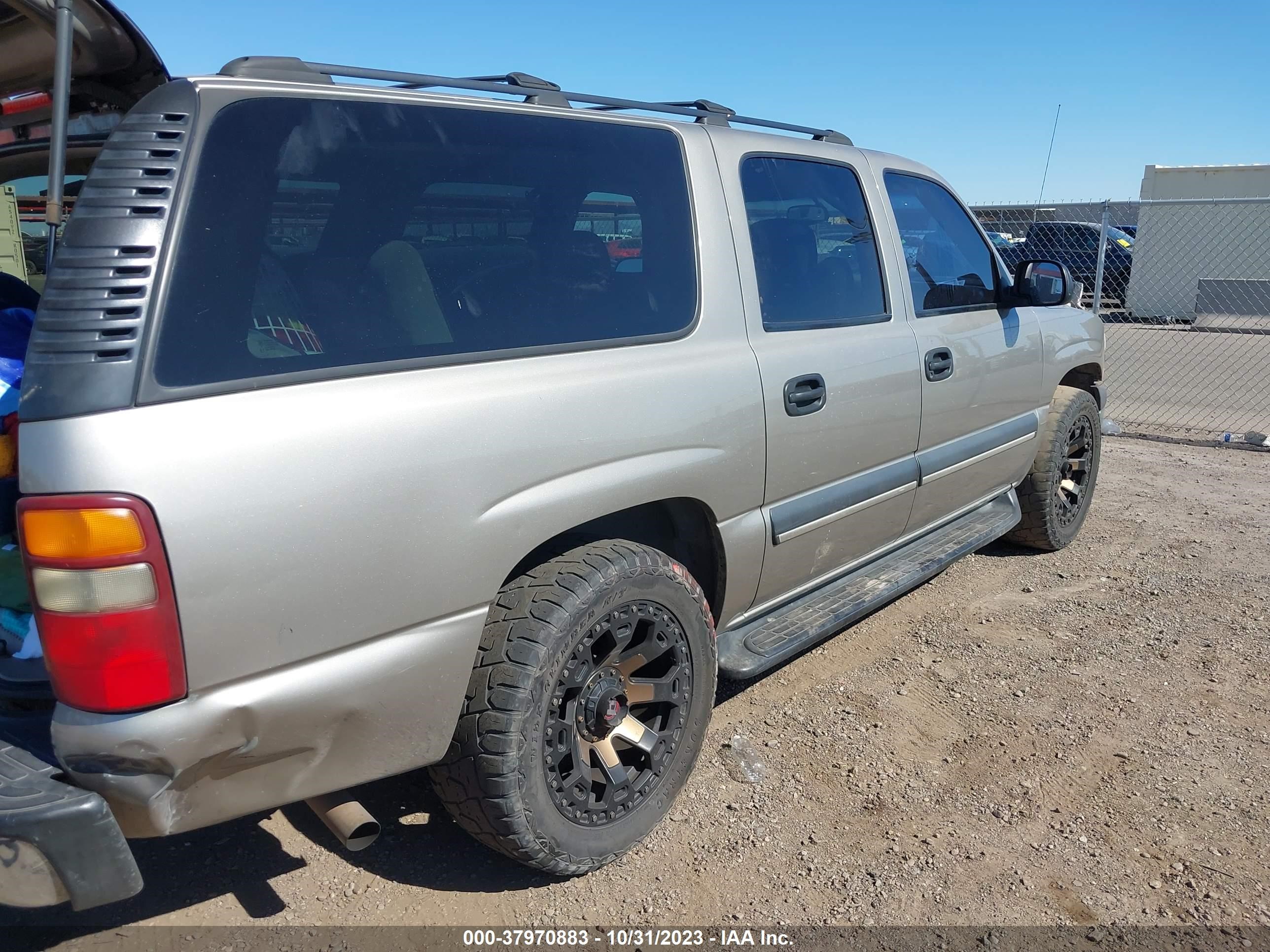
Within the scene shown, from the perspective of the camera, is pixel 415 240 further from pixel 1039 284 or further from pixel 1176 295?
pixel 1176 295

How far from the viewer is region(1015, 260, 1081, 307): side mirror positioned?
4258 millimetres

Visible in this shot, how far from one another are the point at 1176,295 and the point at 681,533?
52.3 ft

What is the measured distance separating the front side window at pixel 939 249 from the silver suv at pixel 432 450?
0.40 meters

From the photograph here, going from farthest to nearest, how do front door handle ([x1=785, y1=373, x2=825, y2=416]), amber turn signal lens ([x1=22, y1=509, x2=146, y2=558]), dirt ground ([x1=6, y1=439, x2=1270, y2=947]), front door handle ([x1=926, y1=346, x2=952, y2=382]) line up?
front door handle ([x1=926, y1=346, x2=952, y2=382])
front door handle ([x1=785, y1=373, x2=825, y2=416])
dirt ground ([x1=6, y1=439, x2=1270, y2=947])
amber turn signal lens ([x1=22, y1=509, x2=146, y2=558])

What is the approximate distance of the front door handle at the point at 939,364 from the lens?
3.67 m

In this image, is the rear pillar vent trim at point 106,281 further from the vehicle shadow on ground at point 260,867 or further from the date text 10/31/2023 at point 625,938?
the date text 10/31/2023 at point 625,938

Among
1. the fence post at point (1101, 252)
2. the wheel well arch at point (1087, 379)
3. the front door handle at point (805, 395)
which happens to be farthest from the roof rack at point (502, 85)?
the fence post at point (1101, 252)

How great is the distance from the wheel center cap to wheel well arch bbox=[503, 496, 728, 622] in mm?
374

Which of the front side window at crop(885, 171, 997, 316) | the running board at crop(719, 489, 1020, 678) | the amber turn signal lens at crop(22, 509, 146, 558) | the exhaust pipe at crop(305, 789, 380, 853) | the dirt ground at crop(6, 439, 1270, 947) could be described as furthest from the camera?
the front side window at crop(885, 171, 997, 316)

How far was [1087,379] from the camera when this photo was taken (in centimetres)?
535

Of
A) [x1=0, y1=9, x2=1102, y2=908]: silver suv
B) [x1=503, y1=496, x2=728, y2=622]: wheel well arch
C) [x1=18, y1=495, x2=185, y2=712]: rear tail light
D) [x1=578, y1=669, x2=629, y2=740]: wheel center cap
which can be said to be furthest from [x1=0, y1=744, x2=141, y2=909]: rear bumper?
[x1=503, y1=496, x2=728, y2=622]: wheel well arch

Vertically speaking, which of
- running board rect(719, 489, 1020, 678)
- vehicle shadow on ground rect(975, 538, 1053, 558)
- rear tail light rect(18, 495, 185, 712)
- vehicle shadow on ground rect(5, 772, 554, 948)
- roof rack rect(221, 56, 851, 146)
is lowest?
vehicle shadow on ground rect(5, 772, 554, 948)

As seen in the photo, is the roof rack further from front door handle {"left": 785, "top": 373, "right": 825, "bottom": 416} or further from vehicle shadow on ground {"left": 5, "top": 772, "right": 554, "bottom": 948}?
vehicle shadow on ground {"left": 5, "top": 772, "right": 554, "bottom": 948}

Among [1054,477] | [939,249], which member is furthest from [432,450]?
[1054,477]
